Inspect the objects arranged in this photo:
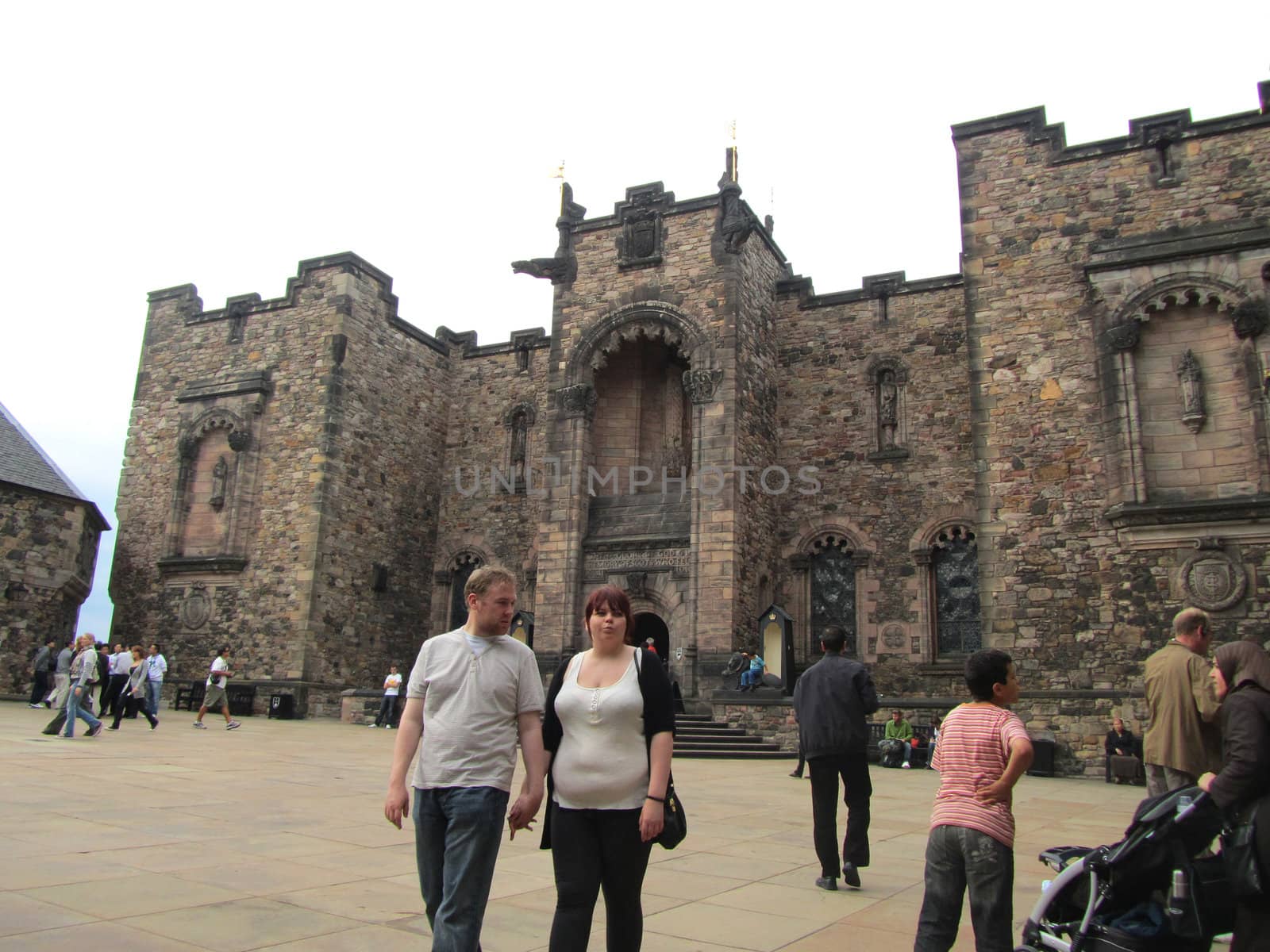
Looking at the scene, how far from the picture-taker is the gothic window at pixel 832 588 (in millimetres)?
21031

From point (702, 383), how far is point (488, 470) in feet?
26.1

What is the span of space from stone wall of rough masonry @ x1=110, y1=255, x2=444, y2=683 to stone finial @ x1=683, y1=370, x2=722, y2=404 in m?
8.41

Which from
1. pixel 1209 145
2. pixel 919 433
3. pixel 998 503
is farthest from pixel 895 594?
pixel 1209 145

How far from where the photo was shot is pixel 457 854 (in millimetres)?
3645

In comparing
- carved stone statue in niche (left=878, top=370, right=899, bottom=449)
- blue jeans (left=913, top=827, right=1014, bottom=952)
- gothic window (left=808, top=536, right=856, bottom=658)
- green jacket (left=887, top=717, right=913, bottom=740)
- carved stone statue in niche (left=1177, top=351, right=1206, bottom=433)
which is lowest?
blue jeans (left=913, top=827, right=1014, bottom=952)

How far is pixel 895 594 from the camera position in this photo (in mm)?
20469

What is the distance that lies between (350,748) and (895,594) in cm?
1109

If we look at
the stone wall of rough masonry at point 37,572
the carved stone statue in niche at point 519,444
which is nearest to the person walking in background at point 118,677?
the stone wall of rough masonry at point 37,572

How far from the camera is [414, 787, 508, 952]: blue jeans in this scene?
11.6 feet

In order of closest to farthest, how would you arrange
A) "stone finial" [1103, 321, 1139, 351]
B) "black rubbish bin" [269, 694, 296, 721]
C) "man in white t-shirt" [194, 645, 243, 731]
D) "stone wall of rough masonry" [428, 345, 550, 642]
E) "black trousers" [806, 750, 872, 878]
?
"black trousers" [806, 750, 872, 878], "stone finial" [1103, 321, 1139, 351], "man in white t-shirt" [194, 645, 243, 731], "black rubbish bin" [269, 694, 296, 721], "stone wall of rough masonry" [428, 345, 550, 642]

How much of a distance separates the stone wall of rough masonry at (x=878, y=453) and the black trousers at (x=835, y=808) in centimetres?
1399

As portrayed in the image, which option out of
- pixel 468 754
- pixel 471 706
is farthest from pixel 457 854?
pixel 471 706

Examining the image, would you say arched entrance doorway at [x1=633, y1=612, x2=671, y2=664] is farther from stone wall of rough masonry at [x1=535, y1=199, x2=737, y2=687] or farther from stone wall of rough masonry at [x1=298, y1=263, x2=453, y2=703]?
stone wall of rough masonry at [x1=298, y1=263, x2=453, y2=703]

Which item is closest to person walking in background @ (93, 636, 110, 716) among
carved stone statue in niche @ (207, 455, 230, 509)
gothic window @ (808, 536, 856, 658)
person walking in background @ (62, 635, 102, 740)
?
person walking in background @ (62, 635, 102, 740)
